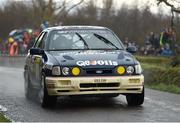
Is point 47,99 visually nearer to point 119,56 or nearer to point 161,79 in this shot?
point 119,56

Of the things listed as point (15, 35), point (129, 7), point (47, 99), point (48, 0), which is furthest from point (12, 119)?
point (129, 7)

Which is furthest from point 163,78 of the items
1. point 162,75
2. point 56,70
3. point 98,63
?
point 56,70

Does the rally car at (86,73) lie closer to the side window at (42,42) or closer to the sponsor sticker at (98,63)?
the sponsor sticker at (98,63)

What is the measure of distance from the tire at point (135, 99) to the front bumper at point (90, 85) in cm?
49

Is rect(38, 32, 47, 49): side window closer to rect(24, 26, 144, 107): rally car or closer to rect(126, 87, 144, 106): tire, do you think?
rect(24, 26, 144, 107): rally car

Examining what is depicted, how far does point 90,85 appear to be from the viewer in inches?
444

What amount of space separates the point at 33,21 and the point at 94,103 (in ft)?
147

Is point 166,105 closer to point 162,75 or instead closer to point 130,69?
point 130,69

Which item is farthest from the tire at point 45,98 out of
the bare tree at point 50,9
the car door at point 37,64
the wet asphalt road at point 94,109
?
the bare tree at point 50,9

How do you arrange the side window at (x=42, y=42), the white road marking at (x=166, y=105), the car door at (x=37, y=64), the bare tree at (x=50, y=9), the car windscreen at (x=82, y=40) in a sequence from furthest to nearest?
the bare tree at (x=50, y=9)
the side window at (x=42, y=42)
the car windscreen at (x=82, y=40)
the car door at (x=37, y=64)
the white road marking at (x=166, y=105)

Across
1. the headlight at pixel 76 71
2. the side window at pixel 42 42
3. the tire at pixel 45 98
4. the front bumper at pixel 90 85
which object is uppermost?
the side window at pixel 42 42

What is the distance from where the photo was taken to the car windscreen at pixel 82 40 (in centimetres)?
1250

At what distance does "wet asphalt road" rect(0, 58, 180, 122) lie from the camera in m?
10.4

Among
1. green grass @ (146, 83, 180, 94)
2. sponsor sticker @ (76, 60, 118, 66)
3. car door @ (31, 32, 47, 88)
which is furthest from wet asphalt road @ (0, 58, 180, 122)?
green grass @ (146, 83, 180, 94)
